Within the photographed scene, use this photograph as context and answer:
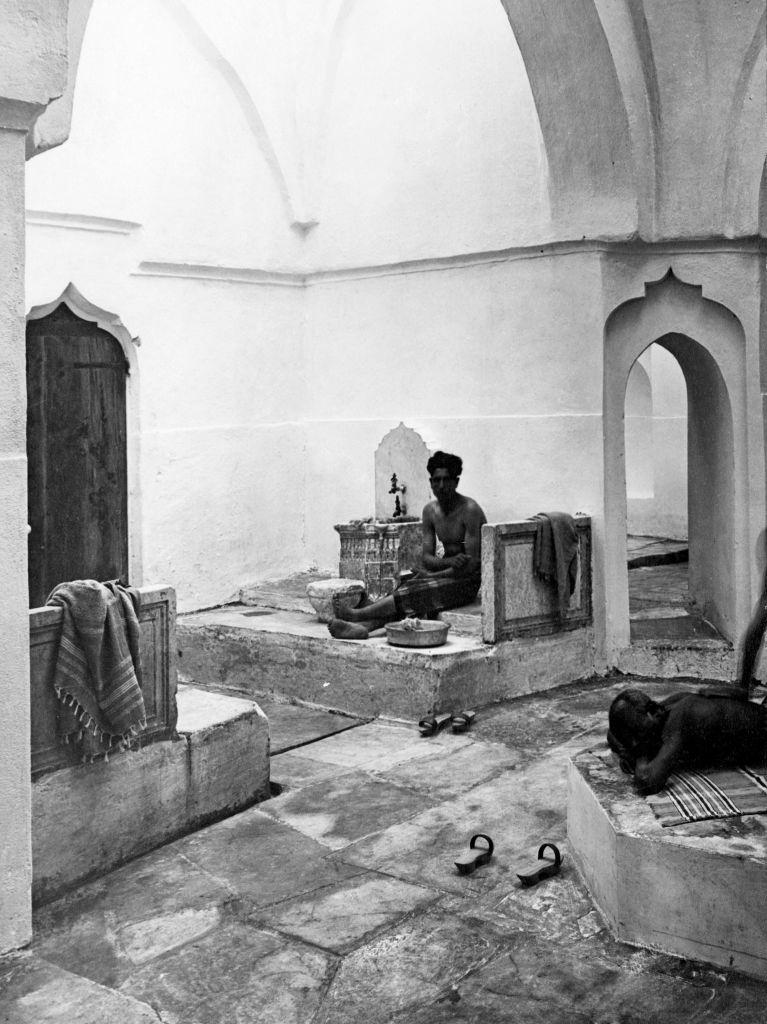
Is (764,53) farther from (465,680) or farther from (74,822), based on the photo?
(74,822)

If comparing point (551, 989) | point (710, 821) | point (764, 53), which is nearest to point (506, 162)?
point (764, 53)

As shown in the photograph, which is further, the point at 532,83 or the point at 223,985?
the point at 532,83

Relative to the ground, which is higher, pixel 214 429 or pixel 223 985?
pixel 214 429

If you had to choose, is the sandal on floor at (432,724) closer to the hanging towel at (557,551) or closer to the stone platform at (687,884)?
the hanging towel at (557,551)

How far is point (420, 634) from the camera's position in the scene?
8.60 m

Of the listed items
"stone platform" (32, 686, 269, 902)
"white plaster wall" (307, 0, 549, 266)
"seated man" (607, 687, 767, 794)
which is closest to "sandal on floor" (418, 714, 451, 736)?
"stone platform" (32, 686, 269, 902)

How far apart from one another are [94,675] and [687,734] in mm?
2832

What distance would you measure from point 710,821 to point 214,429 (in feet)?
24.1

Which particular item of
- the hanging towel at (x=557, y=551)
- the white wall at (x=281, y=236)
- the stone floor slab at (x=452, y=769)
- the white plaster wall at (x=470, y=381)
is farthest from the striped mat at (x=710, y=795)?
the white wall at (x=281, y=236)

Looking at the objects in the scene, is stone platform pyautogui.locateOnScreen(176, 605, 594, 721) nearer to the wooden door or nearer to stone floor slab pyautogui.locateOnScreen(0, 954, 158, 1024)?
the wooden door

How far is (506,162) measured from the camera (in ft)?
33.2

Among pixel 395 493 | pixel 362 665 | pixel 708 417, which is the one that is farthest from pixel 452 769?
pixel 708 417

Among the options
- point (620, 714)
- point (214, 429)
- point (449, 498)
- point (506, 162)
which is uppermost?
point (506, 162)

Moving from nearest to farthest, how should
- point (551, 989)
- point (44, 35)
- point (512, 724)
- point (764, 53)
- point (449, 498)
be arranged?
point (551, 989)
point (44, 35)
point (512, 724)
point (764, 53)
point (449, 498)
